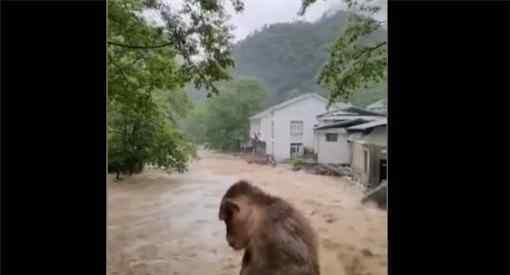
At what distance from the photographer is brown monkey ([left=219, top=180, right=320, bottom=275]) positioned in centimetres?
159

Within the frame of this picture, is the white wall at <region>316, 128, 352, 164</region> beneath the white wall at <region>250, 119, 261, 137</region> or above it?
beneath

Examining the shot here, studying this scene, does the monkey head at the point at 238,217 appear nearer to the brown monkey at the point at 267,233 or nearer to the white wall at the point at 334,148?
the brown monkey at the point at 267,233

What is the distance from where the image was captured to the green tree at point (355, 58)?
1.73 metres

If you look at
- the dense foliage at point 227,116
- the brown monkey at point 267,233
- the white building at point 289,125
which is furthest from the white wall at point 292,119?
the brown monkey at point 267,233

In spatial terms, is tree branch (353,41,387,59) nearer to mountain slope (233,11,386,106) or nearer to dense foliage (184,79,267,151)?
mountain slope (233,11,386,106)

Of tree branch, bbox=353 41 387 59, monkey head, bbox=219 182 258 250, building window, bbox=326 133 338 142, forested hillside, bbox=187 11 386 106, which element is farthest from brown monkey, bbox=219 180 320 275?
tree branch, bbox=353 41 387 59

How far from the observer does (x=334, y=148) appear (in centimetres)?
177

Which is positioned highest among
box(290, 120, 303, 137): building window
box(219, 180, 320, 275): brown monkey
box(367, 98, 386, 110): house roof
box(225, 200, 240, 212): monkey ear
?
box(367, 98, 386, 110): house roof

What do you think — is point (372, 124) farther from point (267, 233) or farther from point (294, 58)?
point (267, 233)

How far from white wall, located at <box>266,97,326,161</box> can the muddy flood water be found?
12cm

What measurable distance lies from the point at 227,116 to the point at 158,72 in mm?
341

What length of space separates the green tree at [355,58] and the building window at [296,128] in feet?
0.55
